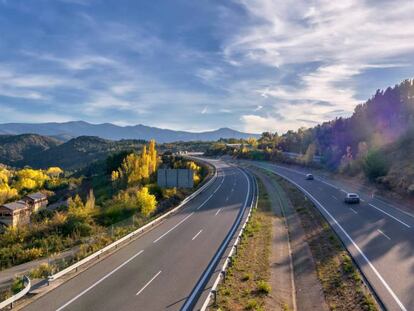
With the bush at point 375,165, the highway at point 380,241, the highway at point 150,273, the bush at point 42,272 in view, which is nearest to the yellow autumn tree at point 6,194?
the highway at point 150,273

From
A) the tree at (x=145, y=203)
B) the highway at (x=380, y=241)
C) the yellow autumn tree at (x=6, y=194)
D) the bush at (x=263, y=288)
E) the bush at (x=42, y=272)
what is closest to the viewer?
the bush at (x=263, y=288)

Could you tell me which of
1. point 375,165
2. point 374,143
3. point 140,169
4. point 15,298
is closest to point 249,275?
point 15,298

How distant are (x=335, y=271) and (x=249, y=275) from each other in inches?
182

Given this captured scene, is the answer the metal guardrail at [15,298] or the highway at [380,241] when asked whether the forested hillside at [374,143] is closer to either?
the highway at [380,241]

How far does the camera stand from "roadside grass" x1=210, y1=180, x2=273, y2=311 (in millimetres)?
13602

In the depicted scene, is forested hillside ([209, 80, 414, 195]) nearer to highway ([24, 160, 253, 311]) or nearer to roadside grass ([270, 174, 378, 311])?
roadside grass ([270, 174, 378, 311])

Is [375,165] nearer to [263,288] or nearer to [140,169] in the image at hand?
[140,169]

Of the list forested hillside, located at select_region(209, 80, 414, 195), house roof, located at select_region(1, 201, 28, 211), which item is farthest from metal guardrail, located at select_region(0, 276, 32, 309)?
house roof, located at select_region(1, 201, 28, 211)

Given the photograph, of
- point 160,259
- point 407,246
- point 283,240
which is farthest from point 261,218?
point 160,259

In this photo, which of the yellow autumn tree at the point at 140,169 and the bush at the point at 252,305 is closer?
the bush at the point at 252,305

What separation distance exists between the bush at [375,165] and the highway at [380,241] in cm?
848

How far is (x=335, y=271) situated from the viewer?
1828cm

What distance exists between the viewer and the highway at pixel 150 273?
13516 mm

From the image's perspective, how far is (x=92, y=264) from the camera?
61.7 ft
